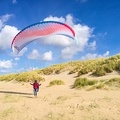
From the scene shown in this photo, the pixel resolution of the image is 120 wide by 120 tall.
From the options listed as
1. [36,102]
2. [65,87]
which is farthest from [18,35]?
[36,102]

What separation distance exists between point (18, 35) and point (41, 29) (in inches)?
121

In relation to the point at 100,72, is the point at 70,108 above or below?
below

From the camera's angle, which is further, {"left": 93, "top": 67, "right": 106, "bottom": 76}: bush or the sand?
{"left": 93, "top": 67, "right": 106, "bottom": 76}: bush

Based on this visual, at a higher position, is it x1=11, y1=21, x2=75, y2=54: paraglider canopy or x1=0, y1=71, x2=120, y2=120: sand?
x1=11, y1=21, x2=75, y2=54: paraglider canopy

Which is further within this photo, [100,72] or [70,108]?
[100,72]

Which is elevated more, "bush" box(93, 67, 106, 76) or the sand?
"bush" box(93, 67, 106, 76)

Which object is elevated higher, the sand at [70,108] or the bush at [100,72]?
the bush at [100,72]

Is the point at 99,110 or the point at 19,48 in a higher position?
the point at 19,48

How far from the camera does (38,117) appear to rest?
14156 mm

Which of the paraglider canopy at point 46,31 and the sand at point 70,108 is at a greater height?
the paraglider canopy at point 46,31

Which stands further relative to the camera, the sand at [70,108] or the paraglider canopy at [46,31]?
the paraglider canopy at [46,31]

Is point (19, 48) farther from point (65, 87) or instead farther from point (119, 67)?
point (119, 67)

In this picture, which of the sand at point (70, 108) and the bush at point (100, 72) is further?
the bush at point (100, 72)

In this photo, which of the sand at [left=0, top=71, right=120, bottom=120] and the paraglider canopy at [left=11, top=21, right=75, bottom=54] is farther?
the paraglider canopy at [left=11, top=21, right=75, bottom=54]
